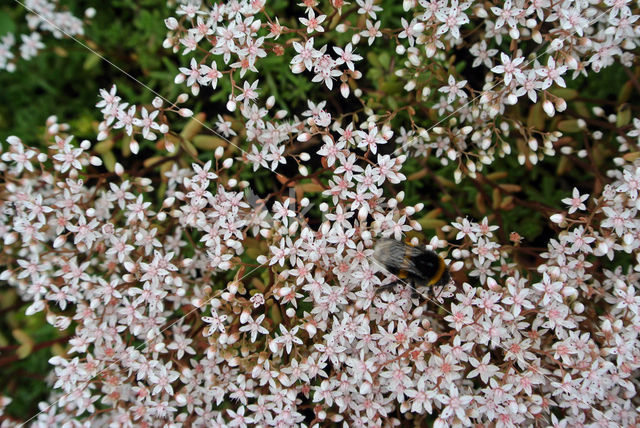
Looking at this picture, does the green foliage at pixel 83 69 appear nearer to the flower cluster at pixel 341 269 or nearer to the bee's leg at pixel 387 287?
the flower cluster at pixel 341 269

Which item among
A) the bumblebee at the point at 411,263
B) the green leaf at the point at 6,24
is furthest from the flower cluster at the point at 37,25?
the bumblebee at the point at 411,263

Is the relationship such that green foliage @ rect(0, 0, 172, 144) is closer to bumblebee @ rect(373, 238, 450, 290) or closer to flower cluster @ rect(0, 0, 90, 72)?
flower cluster @ rect(0, 0, 90, 72)

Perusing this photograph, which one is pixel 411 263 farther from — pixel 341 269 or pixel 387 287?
pixel 341 269

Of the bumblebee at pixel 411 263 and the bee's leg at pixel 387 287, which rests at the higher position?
the bumblebee at pixel 411 263

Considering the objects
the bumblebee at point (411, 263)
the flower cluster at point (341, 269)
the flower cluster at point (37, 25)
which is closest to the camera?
the bumblebee at point (411, 263)

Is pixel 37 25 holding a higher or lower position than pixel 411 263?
lower

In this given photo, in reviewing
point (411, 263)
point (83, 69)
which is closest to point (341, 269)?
point (411, 263)

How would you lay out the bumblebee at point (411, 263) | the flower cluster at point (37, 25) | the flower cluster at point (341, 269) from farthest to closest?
the flower cluster at point (37, 25) → the flower cluster at point (341, 269) → the bumblebee at point (411, 263)
